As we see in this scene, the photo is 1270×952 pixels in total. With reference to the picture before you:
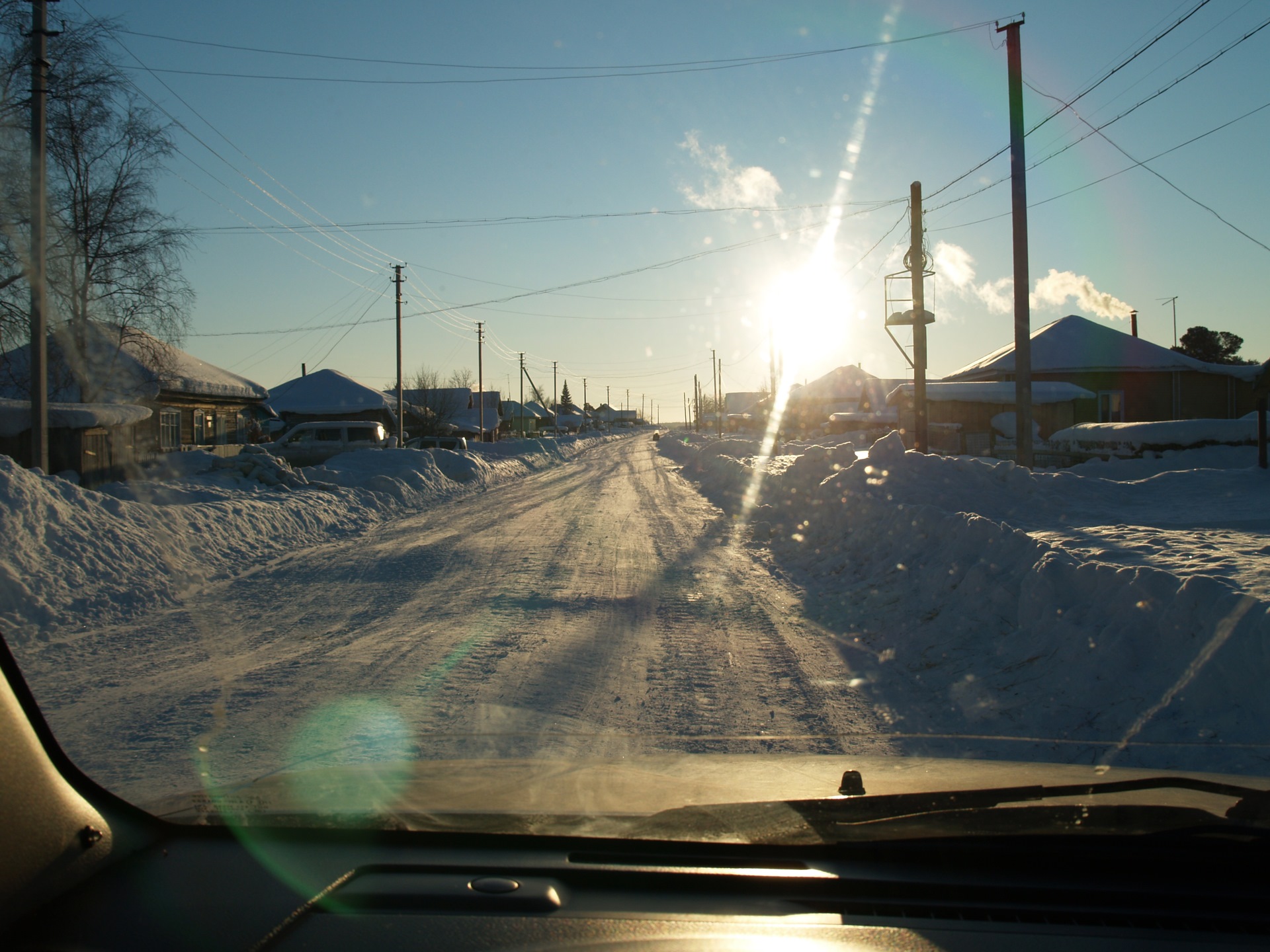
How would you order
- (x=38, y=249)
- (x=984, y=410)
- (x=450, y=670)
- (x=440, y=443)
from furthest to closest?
(x=984, y=410), (x=440, y=443), (x=38, y=249), (x=450, y=670)

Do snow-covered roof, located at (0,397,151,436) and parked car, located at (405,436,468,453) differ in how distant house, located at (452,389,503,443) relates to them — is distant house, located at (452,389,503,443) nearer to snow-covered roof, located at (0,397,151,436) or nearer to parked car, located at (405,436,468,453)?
parked car, located at (405,436,468,453)

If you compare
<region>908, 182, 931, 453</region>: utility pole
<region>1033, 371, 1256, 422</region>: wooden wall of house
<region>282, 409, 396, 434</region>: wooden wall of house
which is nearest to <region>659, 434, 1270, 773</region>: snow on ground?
<region>908, 182, 931, 453</region>: utility pole

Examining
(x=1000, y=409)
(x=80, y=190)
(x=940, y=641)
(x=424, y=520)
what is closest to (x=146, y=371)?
(x=80, y=190)

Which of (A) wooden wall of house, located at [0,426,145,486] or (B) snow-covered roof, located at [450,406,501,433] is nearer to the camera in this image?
(A) wooden wall of house, located at [0,426,145,486]

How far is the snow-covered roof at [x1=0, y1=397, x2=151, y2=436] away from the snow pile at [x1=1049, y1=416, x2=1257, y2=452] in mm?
27546

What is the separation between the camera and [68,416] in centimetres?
1511

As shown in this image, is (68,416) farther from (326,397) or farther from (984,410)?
(326,397)

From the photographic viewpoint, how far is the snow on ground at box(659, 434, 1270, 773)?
4988 mm

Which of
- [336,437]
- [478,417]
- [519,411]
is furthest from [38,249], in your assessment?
[519,411]

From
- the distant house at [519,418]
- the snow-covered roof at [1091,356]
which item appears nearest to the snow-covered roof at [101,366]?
the snow-covered roof at [1091,356]

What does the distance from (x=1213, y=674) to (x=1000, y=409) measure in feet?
139

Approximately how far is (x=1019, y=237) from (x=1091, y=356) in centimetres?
3471

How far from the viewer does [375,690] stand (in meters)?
6.02

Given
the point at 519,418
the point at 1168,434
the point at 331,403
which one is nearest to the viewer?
the point at 1168,434
